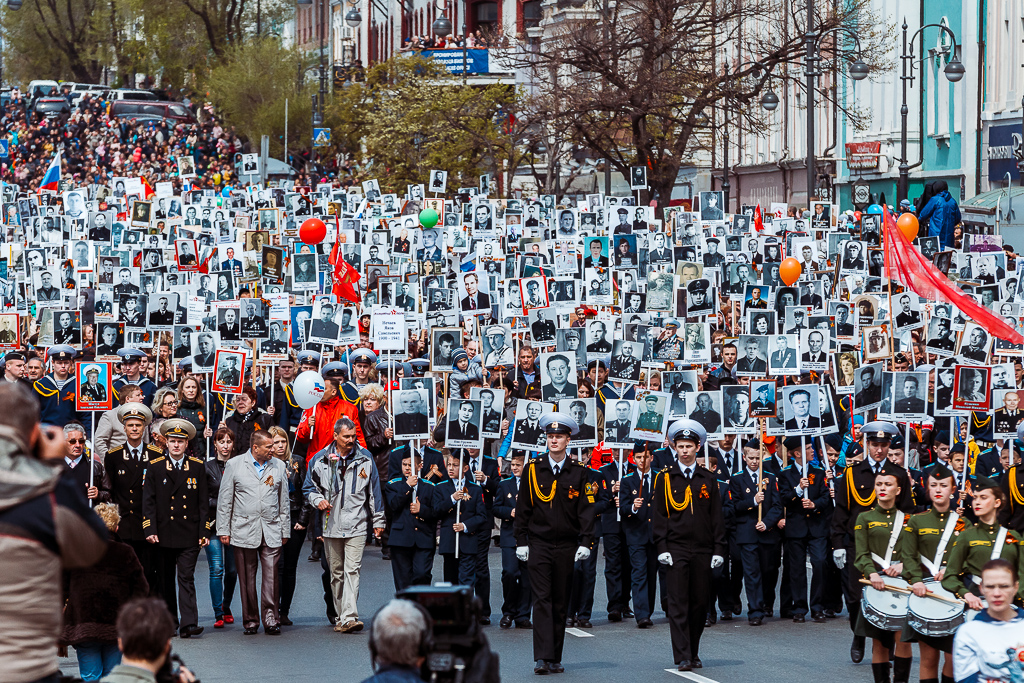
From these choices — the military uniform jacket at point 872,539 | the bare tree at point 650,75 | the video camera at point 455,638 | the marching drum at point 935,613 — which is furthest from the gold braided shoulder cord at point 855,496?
the bare tree at point 650,75

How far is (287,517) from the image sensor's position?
13930 mm

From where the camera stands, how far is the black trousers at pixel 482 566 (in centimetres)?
1447

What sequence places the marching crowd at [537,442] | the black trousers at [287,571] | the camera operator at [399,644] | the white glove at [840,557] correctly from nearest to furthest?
the camera operator at [399,644]
the marching crowd at [537,442]
the white glove at [840,557]
the black trousers at [287,571]

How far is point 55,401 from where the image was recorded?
18.2 meters

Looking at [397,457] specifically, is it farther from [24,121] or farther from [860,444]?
[24,121]

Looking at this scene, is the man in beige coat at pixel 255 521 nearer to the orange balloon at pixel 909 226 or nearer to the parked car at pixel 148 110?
the orange balloon at pixel 909 226

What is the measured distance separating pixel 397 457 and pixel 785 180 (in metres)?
47.3

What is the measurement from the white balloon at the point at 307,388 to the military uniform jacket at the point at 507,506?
11.9ft

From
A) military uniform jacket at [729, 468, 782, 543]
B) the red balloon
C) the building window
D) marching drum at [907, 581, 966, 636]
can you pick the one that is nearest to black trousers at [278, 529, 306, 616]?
military uniform jacket at [729, 468, 782, 543]

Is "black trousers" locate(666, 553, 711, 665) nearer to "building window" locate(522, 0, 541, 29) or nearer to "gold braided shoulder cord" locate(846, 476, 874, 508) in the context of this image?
"gold braided shoulder cord" locate(846, 476, 874, 508)

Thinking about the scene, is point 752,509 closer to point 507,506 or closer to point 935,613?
point 507,506

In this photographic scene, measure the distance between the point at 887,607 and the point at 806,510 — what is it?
426 centimetres

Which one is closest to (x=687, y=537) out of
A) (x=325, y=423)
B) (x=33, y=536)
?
(x=325, y=423)

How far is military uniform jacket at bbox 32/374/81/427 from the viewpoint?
18.0m
